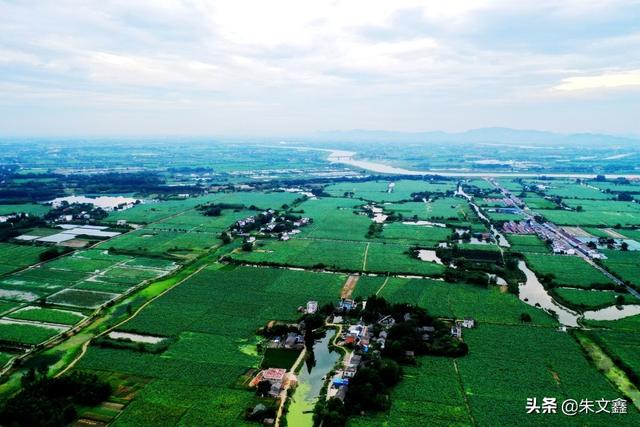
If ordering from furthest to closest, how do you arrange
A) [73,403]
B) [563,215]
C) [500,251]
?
[563,215] < [500,251] < [73,403]

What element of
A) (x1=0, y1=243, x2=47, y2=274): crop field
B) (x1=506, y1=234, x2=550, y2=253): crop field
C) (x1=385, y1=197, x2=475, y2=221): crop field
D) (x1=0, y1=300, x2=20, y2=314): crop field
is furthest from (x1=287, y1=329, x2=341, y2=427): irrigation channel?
(x1=385, y1=197, x2=475, y2=221): crop field

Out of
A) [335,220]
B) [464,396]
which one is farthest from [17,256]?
[464,396]

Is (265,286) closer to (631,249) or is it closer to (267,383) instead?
(267,383)

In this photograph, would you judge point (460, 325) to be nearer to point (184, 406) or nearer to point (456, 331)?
point (456, 331)

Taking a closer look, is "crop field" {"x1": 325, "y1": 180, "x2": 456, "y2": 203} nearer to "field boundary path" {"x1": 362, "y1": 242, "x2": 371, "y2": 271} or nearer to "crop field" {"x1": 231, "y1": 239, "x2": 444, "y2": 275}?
"crop field" {"x1": 231, "y1": 239, "x2": 444, "y2": 275}

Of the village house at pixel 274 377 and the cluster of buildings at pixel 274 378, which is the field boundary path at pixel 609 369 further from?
the village house at pixel 274 377

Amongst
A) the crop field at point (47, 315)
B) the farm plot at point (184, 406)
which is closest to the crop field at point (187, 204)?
the crop field at point (47, 315)

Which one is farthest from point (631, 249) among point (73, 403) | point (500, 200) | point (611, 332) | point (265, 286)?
point (73, 403)

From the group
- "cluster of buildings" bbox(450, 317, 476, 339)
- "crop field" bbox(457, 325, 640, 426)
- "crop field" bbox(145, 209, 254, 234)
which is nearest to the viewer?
"crop field" bbox(457, 325, 640, 426)

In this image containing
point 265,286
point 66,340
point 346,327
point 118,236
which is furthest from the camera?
point 118,236
